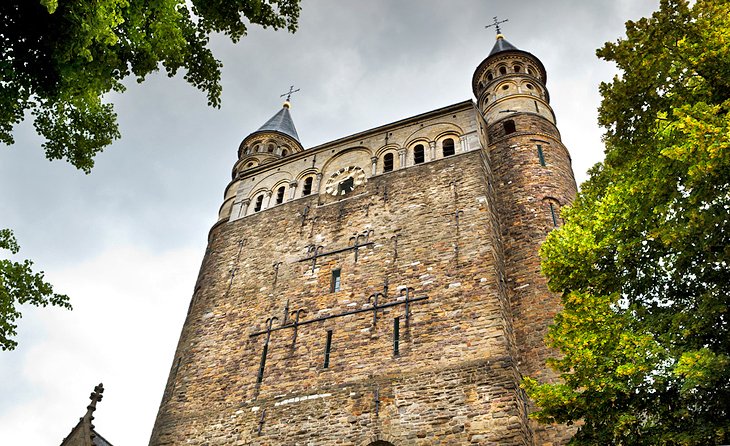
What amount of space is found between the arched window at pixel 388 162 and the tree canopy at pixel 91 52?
9509mm

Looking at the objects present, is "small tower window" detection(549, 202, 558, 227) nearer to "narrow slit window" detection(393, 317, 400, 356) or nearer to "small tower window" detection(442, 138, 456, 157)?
"small tower window" detection(442, 138, 456, 157)

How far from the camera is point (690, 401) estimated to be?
6676mm

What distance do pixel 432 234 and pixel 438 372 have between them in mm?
A: 4196

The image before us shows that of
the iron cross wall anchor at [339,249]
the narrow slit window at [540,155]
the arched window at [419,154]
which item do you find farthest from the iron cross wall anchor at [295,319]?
the narrow slit window at [540,155]

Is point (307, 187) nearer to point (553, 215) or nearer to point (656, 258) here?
point (553, 215)

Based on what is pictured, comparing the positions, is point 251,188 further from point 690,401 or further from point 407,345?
point 690,401

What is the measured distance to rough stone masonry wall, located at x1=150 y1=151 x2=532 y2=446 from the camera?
11453 millimetres

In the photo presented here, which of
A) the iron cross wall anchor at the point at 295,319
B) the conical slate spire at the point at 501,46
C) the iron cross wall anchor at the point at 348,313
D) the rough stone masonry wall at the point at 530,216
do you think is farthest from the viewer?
the conical slate spire at the point at 501,46

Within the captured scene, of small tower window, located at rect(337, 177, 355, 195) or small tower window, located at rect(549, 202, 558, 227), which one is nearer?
small tower window, located at rect(549, 202, 558, 227)

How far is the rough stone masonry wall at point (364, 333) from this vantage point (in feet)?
37.6

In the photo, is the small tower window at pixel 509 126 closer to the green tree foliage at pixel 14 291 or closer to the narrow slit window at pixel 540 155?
the narrow slit window at pixel 540 155

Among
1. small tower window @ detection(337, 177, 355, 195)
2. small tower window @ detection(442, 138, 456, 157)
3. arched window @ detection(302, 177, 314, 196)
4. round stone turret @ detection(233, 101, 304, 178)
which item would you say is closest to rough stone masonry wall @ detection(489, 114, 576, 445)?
small tower window @ detection(442, 138, 456, 157)

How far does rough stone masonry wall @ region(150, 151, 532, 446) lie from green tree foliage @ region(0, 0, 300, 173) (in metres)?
7.28

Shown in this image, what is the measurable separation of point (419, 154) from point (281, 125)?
39.7 feet
